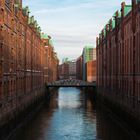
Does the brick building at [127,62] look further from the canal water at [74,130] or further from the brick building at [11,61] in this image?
the brick building at [11,61]

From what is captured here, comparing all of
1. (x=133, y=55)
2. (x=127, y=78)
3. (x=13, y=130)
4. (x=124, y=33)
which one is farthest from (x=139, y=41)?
(x=13, y=130)

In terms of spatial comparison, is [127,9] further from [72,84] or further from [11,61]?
[72,84]

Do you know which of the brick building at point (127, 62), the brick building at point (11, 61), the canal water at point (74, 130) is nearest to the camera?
the brick building at point (11, 61)

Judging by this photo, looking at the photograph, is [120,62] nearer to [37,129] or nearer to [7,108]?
[37,129]

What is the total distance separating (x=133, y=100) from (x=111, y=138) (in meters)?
8.51

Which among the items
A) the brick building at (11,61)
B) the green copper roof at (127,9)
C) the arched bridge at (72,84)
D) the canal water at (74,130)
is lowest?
the canal water at (74,130)

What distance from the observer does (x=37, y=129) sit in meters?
43.6

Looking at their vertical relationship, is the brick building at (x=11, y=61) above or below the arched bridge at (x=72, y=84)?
above

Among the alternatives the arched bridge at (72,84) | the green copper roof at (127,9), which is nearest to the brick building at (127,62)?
the green copper roof at (127,9)

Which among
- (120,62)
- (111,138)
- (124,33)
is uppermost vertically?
(124,33)

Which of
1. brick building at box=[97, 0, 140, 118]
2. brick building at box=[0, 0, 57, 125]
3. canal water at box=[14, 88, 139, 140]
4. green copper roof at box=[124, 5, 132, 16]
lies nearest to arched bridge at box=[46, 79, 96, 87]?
brick building at box=[97, 0, 140, 118]

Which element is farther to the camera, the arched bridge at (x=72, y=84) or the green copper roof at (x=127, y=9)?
the arched bridge at (x=72, y=84)

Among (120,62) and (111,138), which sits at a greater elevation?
(120,62)

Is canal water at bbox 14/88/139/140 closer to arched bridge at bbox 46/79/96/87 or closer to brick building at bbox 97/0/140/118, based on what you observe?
brick building at bbox 97/0/140/118
